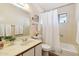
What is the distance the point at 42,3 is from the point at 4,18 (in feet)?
1.63

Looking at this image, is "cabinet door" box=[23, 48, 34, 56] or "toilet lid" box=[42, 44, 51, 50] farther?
"toilet lid" box=[42, 44, 51, 50]

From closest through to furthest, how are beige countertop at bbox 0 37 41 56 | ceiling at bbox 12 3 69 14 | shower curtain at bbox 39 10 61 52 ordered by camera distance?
beige countertop at bbox 0 37 41 56, ceiling at bbox 12 3 69 14, shower curtain at bbox 39 10 61 52

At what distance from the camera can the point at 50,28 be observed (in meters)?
1.43

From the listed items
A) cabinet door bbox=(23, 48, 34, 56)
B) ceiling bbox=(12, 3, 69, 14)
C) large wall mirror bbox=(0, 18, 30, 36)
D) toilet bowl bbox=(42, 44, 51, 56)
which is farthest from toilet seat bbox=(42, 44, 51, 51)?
ceiling bbox=(12, 3, 69, 14)

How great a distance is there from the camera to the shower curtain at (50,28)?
53.8 inches

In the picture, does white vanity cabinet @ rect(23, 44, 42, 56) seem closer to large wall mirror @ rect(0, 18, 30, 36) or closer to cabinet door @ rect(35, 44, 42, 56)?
cabinet door @ rect(35, 44, 42, 56)

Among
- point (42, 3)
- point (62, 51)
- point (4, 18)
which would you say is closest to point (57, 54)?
point (62, 51)

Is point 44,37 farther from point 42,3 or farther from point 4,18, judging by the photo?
point 4,18

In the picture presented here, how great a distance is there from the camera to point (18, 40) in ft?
4.15

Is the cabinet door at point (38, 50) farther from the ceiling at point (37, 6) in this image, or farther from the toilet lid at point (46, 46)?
the ceiling at point (37, 6)

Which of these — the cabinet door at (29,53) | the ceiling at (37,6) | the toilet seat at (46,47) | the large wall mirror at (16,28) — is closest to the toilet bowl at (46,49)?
the toilet seat at (46,47)

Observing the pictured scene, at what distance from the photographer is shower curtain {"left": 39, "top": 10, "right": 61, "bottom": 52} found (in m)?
1.37

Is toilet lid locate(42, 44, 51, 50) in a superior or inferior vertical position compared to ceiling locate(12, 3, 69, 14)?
inferior

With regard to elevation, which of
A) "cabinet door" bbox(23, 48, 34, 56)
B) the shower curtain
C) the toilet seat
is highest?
the shower curtain
